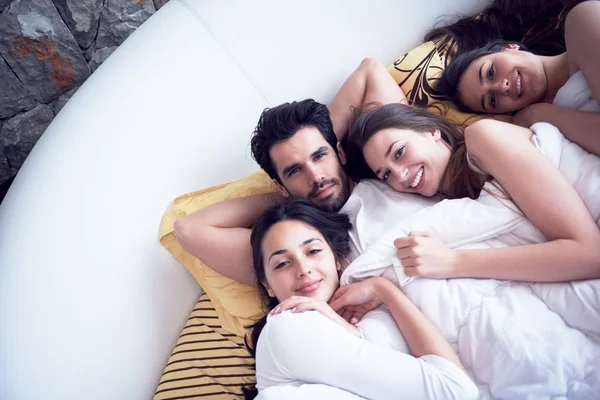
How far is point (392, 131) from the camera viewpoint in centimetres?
121

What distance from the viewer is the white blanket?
84 centimetres

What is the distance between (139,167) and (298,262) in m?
0.56

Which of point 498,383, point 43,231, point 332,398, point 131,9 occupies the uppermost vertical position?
point 131,9

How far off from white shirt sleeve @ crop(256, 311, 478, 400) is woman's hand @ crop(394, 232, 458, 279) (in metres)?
0.19

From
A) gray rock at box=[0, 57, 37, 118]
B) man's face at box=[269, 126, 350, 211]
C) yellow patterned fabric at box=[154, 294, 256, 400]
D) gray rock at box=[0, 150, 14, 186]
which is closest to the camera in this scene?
yellow patterned fabric at box=[154, 294, 256, 400]

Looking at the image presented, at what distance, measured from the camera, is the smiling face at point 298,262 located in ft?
3.45

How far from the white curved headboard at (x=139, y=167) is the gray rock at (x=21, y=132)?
64cm

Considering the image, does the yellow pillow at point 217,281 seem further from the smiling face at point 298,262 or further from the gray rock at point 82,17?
the gray rock at point 82,17

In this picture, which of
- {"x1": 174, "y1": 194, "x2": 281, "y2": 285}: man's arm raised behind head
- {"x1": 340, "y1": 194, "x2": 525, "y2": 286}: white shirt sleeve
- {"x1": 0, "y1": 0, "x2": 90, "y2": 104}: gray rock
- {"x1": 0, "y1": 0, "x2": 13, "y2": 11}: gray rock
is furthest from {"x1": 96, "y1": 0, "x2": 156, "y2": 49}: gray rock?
{"x1": 340, "y1": 194, "x2": 525, "y2": 286}: white shirt sleeve

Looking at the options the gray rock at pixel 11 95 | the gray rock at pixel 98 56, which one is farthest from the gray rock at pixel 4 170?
the gray rock at pixel 98 56

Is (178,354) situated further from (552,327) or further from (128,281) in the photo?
(552,327)

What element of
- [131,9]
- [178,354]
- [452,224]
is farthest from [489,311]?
[131,9]

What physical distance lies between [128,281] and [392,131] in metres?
0.82

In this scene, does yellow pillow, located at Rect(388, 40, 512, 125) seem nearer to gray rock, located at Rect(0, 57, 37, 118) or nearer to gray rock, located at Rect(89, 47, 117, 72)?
gray rock, located at Rect(89, 47, 117, 72)
